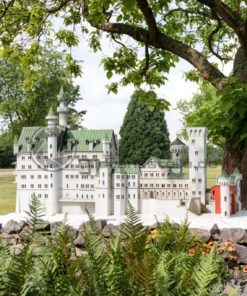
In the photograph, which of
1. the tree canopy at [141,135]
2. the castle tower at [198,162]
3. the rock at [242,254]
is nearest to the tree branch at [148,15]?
the castle tower at [198,162]

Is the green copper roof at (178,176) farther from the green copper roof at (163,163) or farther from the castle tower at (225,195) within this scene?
the castle tower at (225,195)

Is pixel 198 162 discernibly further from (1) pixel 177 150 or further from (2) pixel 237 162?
(2) pixel 237 162

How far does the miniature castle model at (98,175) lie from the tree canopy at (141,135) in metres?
3.84

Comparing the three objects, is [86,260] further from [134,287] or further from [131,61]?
[131,61]

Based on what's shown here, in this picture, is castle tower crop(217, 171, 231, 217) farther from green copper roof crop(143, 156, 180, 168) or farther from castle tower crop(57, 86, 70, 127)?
castle tower crop(57, 86, 70, 127)

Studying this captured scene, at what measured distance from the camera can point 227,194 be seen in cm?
697

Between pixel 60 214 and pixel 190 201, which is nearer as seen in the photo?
pixel 190 201

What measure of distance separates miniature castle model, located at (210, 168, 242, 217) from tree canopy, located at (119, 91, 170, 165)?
474 cm

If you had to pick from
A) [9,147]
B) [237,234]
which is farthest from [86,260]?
[9,147]

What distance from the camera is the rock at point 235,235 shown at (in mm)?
4953

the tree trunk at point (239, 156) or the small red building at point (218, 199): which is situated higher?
the tree trunk at point (239, 156)

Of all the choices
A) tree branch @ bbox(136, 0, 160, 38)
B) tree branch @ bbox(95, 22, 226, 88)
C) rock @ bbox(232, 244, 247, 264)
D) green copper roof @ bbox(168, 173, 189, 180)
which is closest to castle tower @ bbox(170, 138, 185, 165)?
green copper roof @ bbox(168, 173, 189, 180)

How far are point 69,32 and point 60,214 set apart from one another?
3.78 metres

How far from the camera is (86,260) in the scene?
1025 millimetres
